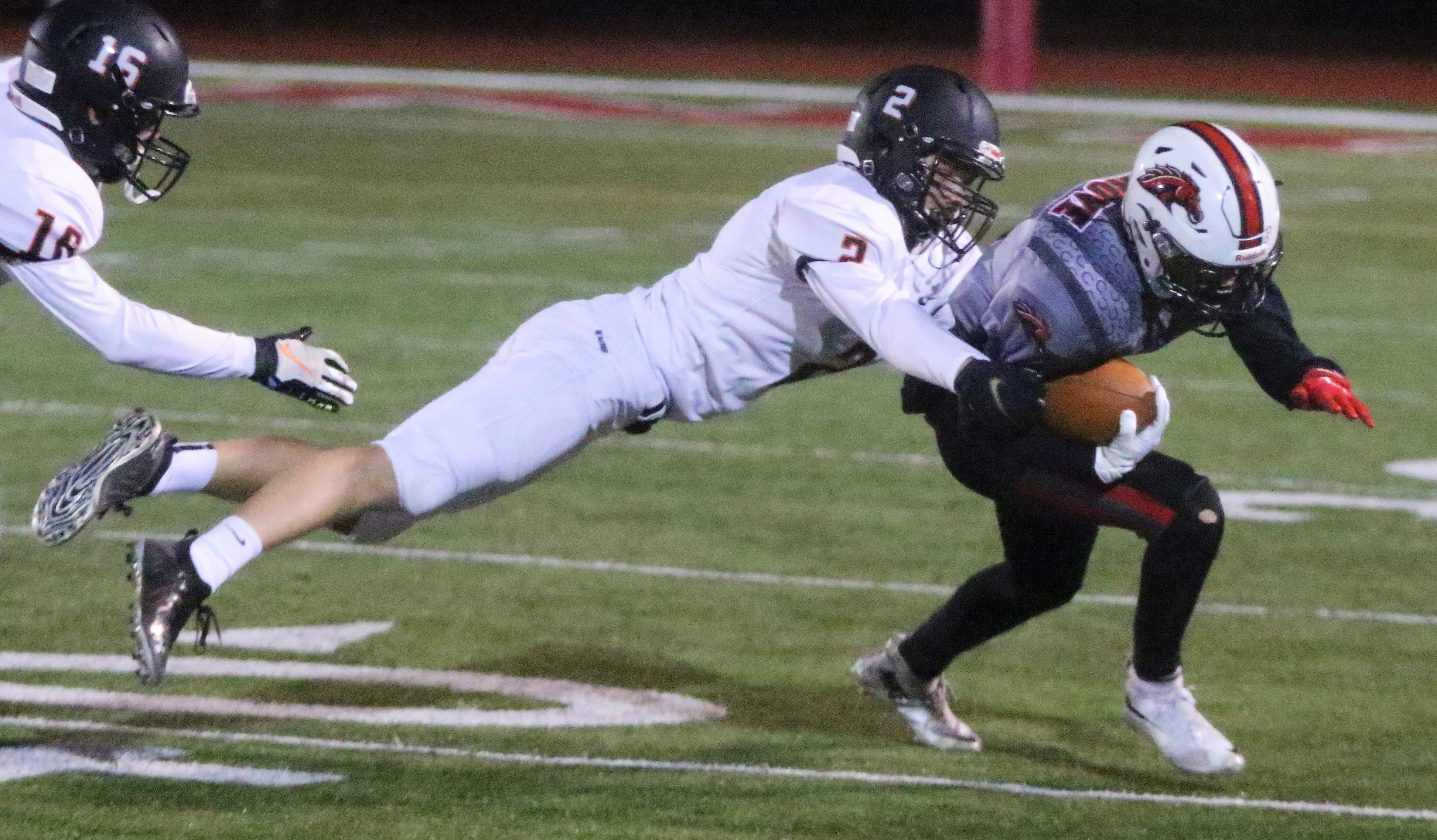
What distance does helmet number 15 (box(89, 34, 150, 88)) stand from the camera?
14.4 feet

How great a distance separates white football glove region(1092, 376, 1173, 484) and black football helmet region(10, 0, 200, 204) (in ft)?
6.19

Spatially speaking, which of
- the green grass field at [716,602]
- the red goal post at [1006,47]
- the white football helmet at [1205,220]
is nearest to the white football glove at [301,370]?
the green grass field at [716,602]

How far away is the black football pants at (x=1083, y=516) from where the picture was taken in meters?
4.21

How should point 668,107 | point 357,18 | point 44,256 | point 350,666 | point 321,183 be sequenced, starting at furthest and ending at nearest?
point 357,18
point 668,107
point 321,183
point 350,666
point 44,256

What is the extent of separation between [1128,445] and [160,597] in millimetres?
1728

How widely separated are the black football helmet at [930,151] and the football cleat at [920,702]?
932 millimetres

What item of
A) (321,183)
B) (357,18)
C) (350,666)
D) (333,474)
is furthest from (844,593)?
(357,18)

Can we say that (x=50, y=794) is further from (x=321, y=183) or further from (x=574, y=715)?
(x=321, y=183)

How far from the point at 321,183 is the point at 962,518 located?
8256mm

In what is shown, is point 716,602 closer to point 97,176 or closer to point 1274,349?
point 1274,349

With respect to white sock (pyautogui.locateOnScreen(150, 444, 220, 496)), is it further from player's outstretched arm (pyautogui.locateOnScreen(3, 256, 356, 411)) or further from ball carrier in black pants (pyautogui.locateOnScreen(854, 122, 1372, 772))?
ball carrier in black pants (pyautogui.locateOnScreen(854, 122, 1372, 772))

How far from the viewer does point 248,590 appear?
5777 mm

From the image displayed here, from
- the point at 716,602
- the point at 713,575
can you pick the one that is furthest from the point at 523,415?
the point at 713,575

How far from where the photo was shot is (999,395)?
397cm
